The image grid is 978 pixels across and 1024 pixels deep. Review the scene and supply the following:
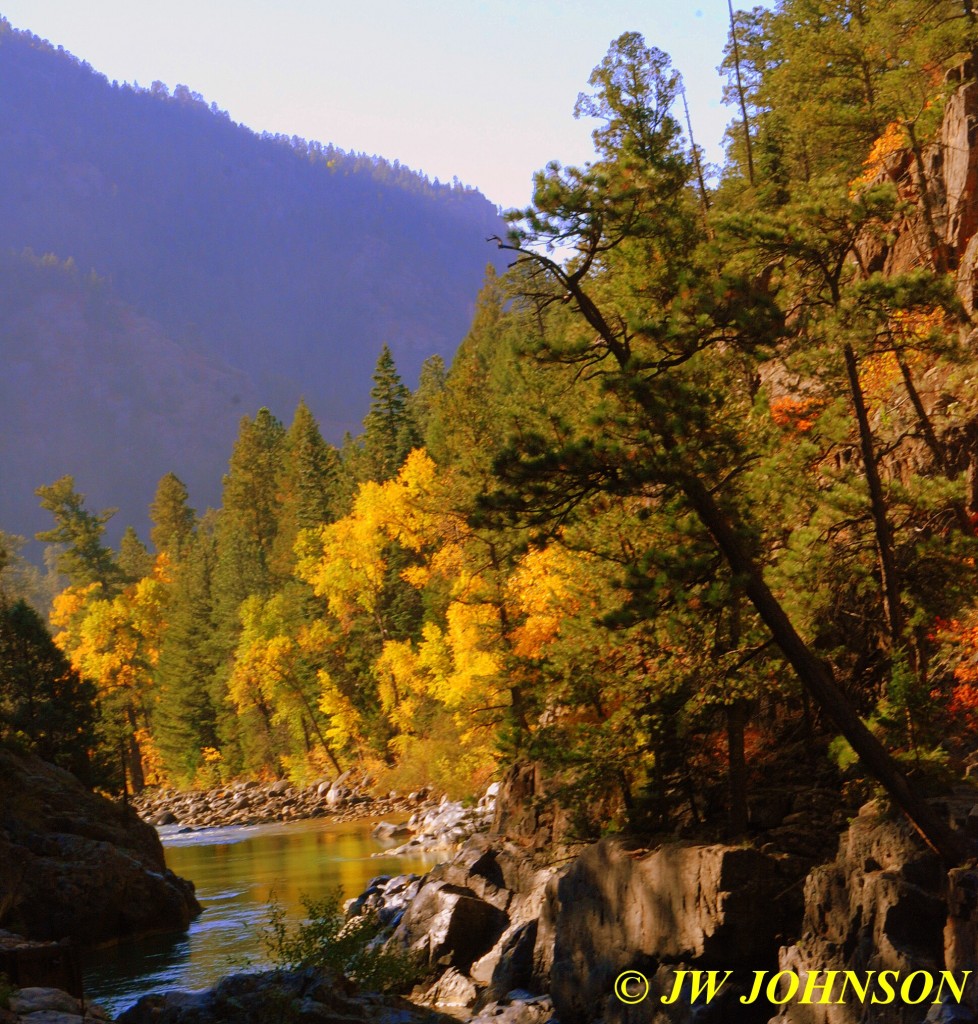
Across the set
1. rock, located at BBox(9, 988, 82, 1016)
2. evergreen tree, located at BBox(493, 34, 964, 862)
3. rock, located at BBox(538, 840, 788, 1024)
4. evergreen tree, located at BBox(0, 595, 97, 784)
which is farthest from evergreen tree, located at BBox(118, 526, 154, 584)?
evergreen tree, located at BBox(493, 34, 964, 862)

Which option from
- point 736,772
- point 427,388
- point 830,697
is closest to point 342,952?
point 736,772

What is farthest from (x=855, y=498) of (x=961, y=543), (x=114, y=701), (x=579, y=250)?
(x=114, y=701)

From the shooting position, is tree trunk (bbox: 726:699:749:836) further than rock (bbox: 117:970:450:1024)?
Yes

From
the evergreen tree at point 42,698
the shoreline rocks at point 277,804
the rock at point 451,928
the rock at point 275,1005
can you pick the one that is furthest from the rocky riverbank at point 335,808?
the rock at point 275,1005

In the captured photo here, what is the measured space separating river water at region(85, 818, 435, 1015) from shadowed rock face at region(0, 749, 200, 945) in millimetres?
604

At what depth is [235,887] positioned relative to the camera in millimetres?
32312

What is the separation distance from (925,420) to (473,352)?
53509 mm

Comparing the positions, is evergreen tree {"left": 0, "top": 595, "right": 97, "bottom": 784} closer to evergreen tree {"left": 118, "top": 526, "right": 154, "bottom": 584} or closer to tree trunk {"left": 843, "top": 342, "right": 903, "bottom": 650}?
tree trunk {"left": 843, "top": 342, "right": 903, "bottom": 650}

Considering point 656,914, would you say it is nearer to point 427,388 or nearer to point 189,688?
point 189,688

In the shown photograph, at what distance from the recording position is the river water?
22.2 meters

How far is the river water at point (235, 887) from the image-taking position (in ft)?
73.0

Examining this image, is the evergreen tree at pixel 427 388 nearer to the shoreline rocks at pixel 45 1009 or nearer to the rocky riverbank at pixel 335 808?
the rocky riverbank at pixel 335 808

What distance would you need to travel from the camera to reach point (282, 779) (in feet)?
202

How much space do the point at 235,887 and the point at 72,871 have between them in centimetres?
622
